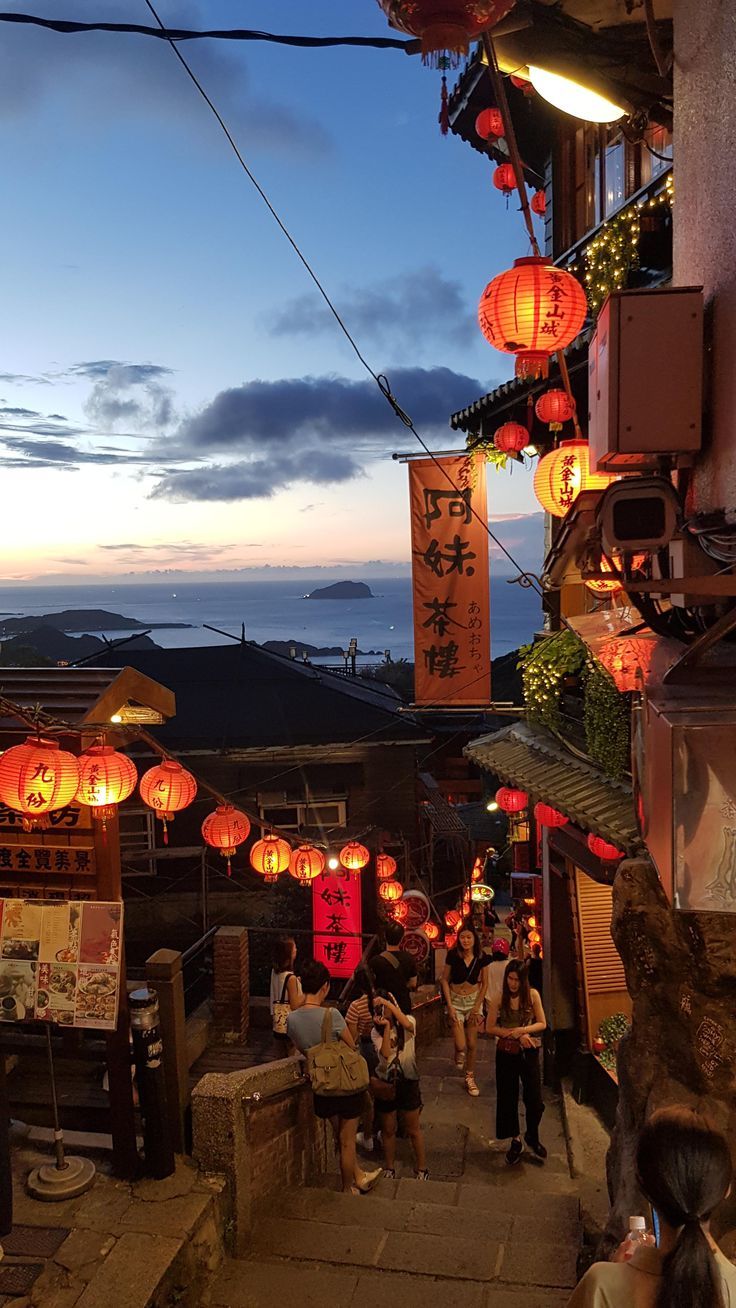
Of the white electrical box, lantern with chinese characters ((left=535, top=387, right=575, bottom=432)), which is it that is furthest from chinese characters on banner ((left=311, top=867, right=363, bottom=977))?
the white electrical box

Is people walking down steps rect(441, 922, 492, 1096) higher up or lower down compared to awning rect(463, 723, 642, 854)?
lower down

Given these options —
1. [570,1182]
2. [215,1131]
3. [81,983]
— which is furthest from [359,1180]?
[81,983]

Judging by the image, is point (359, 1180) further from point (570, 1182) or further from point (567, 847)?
point (567, 847)

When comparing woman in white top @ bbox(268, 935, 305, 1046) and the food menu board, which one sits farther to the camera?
woman in white top @ bbox(268, 935, 305, 1046)

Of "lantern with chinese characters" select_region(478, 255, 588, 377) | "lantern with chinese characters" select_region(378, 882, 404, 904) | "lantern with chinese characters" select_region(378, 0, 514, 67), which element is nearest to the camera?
"lantern with chinese characters" select_region(378, 0, 514, 67)

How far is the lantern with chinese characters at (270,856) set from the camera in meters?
14.1

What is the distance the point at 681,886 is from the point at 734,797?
0.54m

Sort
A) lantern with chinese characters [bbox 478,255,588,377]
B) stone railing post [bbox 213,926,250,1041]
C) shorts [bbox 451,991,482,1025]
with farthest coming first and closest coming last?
1. stone railing post [bbox 213,926,250,1041]
2. shorts [bbox 451,991,482,1025]
3. lantern with chinese characters [bbox 478,255,588,377]

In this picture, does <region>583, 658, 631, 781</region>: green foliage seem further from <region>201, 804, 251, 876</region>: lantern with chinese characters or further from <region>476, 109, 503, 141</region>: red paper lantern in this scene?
<region>476, 109, 503, 141</region>: red paper lantern

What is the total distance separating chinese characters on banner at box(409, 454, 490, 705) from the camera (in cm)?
1334

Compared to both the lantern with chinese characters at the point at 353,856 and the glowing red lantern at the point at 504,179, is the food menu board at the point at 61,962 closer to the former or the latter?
the lantern with chinese characters at the point at 353,856

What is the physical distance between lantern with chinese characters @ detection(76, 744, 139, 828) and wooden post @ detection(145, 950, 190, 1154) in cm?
153

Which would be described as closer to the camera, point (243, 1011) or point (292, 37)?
point (292, 37)

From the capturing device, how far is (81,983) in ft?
26.6
